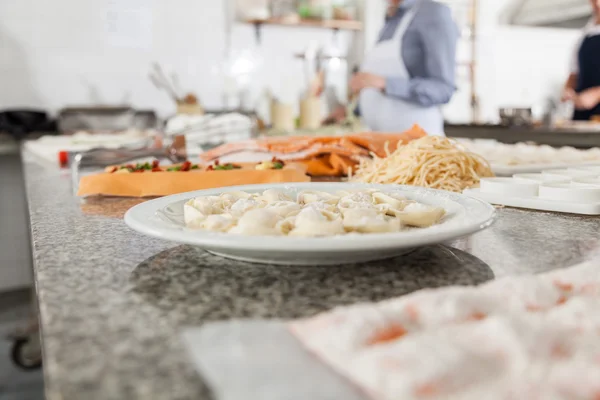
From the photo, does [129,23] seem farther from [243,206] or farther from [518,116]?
[243,206]

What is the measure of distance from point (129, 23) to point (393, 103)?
2.39 m

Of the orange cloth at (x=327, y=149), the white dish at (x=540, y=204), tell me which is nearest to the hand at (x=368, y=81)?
the orange cloth at (x=327, y=149)

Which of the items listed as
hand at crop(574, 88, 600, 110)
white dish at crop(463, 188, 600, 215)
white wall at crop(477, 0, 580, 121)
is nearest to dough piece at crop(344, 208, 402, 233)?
white dish at crop(463, 188, 600, 215)

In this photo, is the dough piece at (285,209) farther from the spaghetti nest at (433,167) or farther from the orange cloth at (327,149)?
the orange cloth at (327,149)

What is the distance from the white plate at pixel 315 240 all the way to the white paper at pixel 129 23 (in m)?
4.00

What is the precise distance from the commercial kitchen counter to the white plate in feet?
7.77

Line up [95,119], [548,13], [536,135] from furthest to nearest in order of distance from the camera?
[548,13], [95,119], [536,135]

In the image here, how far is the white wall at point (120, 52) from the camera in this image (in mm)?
4145

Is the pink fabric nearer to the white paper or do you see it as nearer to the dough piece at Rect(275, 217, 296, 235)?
the dough piece at Rect(275, 217, 296, 235)

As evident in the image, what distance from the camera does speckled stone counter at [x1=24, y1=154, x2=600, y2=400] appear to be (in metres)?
0.41

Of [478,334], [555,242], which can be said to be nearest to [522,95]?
[555,242]

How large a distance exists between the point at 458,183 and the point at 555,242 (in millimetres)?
448

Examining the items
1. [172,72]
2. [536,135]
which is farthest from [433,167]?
[172,72]

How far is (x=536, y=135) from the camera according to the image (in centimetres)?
304
